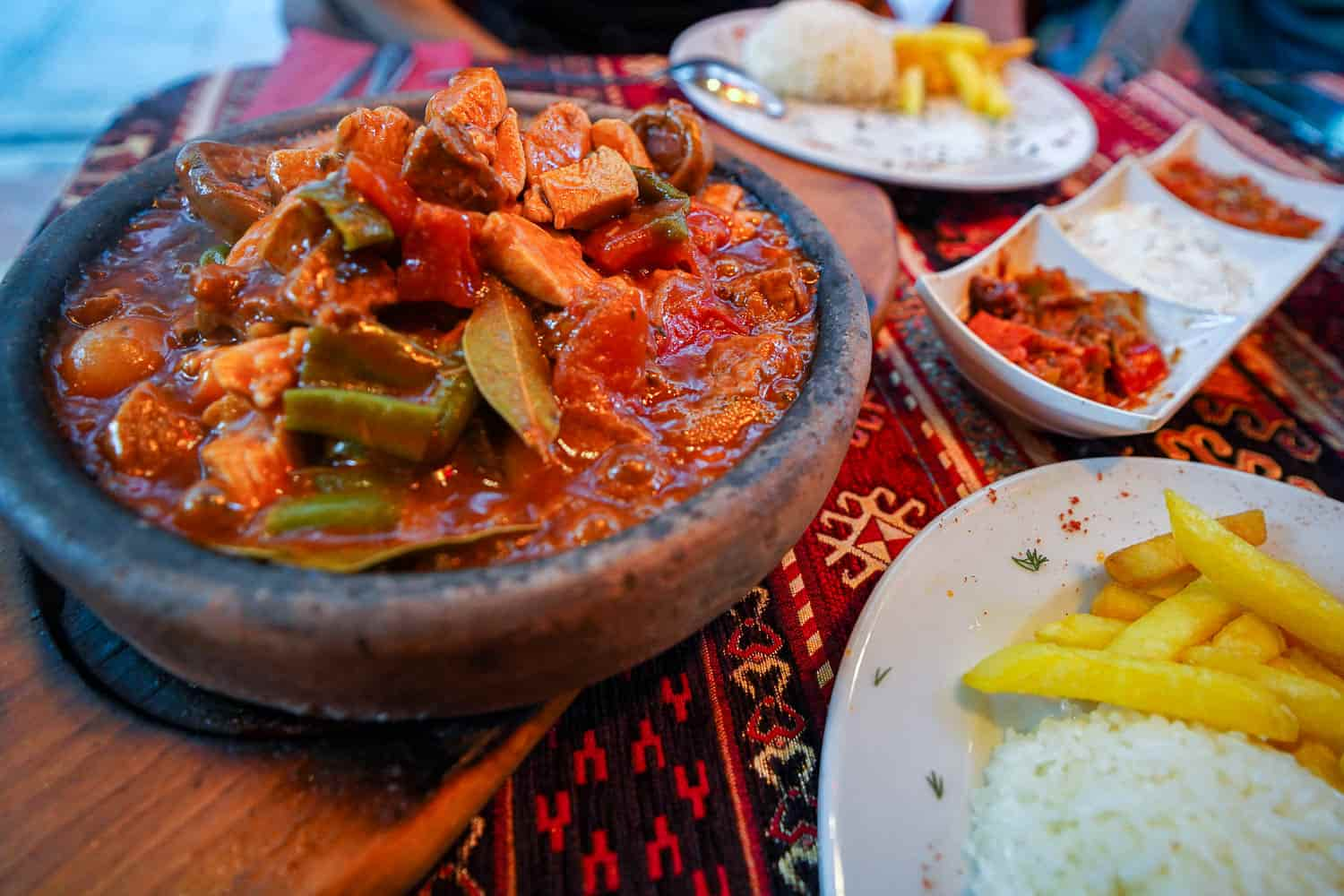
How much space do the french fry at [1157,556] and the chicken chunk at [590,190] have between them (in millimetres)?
1568

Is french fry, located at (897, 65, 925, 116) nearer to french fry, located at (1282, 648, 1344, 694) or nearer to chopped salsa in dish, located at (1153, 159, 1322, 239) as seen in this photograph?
chopped salsa in dish, located at (1153, 159, 1322, 239)

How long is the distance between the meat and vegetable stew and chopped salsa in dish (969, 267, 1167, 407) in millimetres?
1053

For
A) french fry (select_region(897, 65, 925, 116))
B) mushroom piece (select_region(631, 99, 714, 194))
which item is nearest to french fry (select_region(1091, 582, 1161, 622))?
mushroom piece (select_region(631, 99, 714, 194))

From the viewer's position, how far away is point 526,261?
5.64 feet

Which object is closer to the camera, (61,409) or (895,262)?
(61,409)

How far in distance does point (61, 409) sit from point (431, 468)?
30.4 inches

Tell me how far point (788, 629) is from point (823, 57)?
343 cm

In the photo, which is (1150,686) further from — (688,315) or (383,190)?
(383,190)

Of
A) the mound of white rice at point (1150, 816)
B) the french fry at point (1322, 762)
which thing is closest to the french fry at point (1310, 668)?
the french fry at point (1322, 762)

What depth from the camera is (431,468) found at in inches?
61.7

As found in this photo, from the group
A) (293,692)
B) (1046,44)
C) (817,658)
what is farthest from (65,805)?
(1046,44)

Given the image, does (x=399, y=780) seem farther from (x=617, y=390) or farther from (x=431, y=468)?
(x=617, y=390)

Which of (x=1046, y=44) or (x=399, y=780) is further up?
(x=399, y=780)

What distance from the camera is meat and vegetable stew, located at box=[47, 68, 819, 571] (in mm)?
1472
